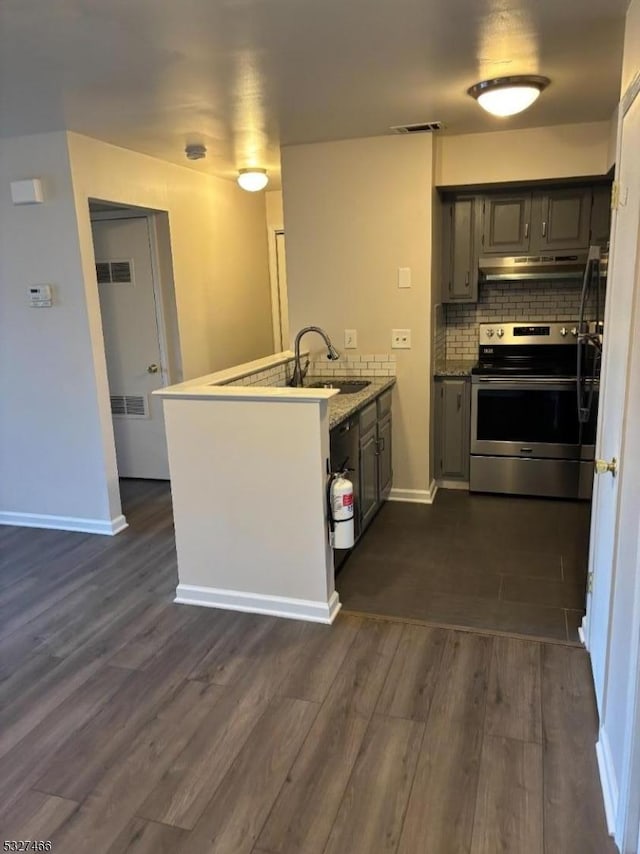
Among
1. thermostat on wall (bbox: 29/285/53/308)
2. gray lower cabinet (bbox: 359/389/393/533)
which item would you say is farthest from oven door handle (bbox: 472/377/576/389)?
thermostat on wall (bbox: 29/285/53/308)

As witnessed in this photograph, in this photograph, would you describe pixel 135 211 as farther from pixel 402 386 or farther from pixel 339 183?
pixel 402 386

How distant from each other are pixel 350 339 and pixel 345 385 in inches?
17.6

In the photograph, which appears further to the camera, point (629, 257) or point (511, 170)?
point (511, 170)

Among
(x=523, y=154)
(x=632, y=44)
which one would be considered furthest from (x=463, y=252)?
(x=632, y=44)

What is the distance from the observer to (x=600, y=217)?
13.8ft

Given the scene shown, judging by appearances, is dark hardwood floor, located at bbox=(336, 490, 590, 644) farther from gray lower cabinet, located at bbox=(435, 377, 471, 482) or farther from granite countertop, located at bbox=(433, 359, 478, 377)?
granite countertop, located at bbox=(433, 359, 478, 377)

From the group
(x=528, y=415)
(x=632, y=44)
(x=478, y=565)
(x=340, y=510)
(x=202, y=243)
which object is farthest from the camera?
(x=202, y=243)

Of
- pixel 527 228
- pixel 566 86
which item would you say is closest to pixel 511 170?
pixel 527 228

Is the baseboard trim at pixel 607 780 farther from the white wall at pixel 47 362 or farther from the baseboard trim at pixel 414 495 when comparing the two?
the white wall at pixel 47 362

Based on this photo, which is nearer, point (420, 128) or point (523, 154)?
point (420, 128)

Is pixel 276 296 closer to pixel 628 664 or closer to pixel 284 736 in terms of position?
pixel 284 736

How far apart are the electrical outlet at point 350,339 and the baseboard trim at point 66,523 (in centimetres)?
192

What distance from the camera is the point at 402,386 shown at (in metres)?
4.34

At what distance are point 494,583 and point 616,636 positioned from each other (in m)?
1.32
